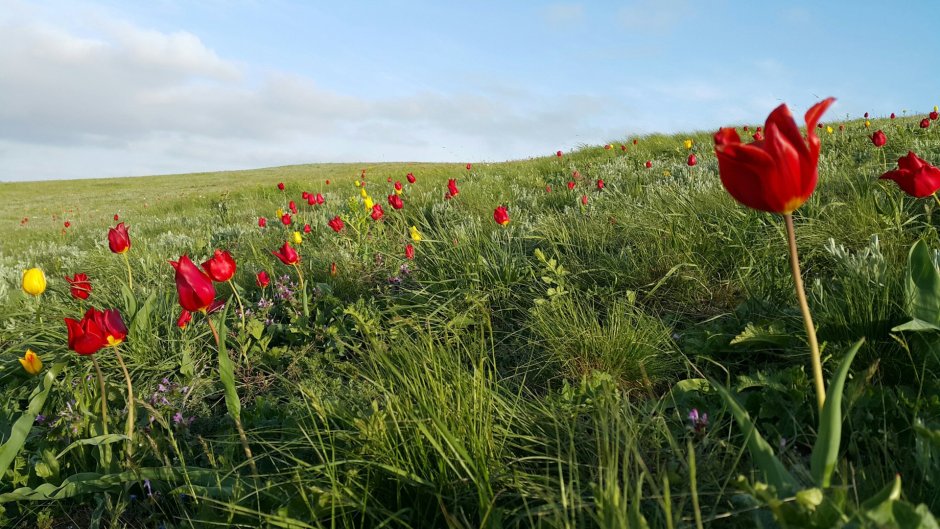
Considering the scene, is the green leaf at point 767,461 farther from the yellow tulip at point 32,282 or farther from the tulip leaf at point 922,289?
the yellow tulip at point 32,282

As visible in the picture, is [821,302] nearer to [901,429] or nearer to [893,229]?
[901,429]

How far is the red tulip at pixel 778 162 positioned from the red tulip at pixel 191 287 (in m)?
1.86

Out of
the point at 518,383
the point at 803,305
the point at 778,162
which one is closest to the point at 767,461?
the point at 803,305

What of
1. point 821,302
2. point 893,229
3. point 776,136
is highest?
point 776,136

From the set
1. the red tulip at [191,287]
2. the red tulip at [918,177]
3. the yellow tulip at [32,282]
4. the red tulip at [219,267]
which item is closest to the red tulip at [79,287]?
the yellow tulip at [32,282]

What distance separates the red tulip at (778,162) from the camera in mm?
1199

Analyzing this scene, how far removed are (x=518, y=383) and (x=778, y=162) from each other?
168 cm

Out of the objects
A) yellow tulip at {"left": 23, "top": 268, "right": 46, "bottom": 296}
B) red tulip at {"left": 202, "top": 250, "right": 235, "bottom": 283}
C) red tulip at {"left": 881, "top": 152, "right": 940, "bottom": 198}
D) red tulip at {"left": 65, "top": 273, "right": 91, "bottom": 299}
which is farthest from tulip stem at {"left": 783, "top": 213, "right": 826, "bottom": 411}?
red tulip at {"left": 65, "top": 273, "right": 91, "bottom": 299}

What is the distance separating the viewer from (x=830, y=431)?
1.16 metres

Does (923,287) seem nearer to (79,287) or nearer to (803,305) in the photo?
(803,305)

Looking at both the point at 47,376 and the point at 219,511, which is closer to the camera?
the point at 219,511

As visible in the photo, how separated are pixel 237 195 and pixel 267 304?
10697 mm

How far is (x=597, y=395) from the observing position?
6.80 ft

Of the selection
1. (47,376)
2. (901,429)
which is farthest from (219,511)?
(901,429)
